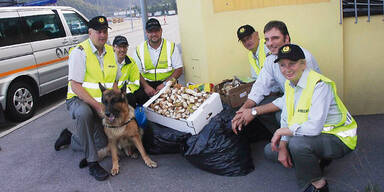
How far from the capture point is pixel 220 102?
380 cm

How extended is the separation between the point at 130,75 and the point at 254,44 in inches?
69.8

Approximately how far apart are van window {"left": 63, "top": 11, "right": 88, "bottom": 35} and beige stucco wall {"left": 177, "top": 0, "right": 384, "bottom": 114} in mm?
3727

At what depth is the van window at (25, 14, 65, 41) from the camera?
6285 millimetres

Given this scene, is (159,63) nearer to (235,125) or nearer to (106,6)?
(235,125)

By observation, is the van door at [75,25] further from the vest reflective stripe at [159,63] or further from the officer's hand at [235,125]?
the officer's hand at [235,125]

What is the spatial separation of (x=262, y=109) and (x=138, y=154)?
5.67 ft

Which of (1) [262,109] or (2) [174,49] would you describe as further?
(2) [174,49]

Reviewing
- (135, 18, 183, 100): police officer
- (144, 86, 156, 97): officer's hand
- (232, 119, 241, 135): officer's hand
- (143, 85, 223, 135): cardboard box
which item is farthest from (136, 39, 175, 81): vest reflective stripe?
(232, 119, 241, 135): officer's hand

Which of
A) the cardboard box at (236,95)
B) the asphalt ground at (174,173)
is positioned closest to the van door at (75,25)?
the asphalt ground at (174,173)

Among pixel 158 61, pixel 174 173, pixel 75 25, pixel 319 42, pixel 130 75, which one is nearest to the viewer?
pixel 174 173

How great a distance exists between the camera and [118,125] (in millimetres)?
3672

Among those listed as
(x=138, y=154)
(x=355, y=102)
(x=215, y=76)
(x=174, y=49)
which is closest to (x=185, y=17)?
(x=174, y=49)

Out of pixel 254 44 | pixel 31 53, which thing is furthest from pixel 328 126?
pixel 31 53

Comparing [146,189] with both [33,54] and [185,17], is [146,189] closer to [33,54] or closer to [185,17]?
[185,17]
